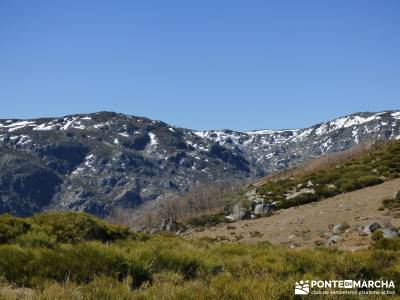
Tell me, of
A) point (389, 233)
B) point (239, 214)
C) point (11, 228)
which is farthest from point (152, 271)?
point (239, 214)

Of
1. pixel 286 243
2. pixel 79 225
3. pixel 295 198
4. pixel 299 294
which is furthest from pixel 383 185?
pixel 299 294

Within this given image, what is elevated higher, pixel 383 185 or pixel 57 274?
pixel 383 185

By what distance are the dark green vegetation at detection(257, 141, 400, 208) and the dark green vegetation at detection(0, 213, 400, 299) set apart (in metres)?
25.5

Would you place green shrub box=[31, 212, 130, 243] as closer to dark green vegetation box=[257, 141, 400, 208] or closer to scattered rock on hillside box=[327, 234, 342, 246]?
scattered rock on hillside box=[327, 234, 342, 246]

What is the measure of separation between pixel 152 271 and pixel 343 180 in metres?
32.3

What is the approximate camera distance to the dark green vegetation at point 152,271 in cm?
755

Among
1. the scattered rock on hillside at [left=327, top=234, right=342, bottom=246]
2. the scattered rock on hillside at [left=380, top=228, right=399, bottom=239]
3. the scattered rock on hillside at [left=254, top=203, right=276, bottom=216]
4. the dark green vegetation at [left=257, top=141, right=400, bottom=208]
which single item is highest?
the dark green vegetation at [left=257, top=141, right=400, bottom=208]

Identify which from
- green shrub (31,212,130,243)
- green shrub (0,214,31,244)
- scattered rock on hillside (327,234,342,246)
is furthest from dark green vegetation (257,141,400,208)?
green shrub (0,214,31,244)

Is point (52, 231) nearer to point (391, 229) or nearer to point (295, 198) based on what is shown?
point (391, 229)

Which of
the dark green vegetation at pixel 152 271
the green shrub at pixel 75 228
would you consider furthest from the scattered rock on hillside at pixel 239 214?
the dark green vegetation at pixel 152 271

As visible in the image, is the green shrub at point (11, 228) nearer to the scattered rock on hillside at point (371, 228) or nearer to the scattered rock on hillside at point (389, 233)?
the scattered rock on hillside at point (389, 233)

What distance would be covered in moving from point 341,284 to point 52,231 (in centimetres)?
976

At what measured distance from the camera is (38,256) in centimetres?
985

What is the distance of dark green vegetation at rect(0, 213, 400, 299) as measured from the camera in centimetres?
755
